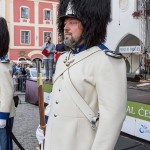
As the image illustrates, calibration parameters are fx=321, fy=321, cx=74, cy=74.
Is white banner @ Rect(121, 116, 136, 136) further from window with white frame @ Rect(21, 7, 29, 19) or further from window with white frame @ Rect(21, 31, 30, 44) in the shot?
window with white frame @ Rect(21, 7, 29, 19)

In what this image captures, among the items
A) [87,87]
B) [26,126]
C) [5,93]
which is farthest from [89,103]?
[26,126]

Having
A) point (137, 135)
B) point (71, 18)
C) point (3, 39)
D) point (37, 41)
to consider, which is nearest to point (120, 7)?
point (137, 135)

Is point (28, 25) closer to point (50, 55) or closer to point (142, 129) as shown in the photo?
point (50, 55)

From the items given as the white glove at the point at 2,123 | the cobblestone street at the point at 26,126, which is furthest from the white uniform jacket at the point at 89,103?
the cobblestone street at the point at 26,126

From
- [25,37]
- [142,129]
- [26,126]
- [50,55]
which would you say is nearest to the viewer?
[142,129]

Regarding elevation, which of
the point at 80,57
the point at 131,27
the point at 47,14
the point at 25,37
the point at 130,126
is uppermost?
the point at 47,14

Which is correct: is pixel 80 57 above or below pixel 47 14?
below

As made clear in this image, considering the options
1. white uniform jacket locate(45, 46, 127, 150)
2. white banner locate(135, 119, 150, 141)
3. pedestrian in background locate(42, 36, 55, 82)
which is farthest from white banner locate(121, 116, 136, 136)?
pedestrian in background locate(42, 36, 55, 82)

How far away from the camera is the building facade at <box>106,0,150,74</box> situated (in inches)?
566

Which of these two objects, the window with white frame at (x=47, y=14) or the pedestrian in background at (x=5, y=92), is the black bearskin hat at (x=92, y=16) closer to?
the pedestrian in background at (x=5, y=92)

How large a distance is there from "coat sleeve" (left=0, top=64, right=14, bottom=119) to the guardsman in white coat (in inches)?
43.6

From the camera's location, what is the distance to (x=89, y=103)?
174 centimetres

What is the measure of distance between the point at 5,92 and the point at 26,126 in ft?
12.3

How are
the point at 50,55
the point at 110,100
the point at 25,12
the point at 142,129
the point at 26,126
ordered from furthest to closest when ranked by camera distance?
the point at 25,12 → the point at 50,55 → the point at 26,126 → the point at 142,129 → the point at 110,100
